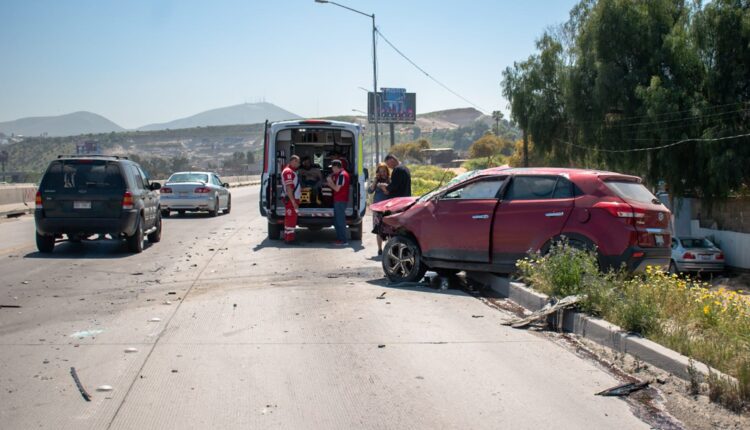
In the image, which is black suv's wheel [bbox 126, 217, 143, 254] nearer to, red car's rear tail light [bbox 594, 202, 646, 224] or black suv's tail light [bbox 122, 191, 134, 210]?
black suv's tail light [bbox 122, 191, 134, 210]

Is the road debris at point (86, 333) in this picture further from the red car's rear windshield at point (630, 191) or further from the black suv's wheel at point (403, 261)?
the red car's rear windshield at point (630, 191)

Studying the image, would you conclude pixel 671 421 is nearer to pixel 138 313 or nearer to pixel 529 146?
pixel 138 313

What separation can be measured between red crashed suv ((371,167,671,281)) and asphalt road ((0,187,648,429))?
62 centimetres

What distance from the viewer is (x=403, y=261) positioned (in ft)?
37.1

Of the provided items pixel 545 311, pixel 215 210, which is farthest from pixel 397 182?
pixel 215 210

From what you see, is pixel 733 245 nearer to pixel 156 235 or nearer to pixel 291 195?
pixel 291 195

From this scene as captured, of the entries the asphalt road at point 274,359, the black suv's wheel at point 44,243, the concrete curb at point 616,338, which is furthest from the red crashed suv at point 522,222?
the black suv's wheel at point 44,243

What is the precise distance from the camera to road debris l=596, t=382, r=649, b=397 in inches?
229

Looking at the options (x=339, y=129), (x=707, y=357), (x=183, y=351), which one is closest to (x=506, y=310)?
(x=707, y=357)

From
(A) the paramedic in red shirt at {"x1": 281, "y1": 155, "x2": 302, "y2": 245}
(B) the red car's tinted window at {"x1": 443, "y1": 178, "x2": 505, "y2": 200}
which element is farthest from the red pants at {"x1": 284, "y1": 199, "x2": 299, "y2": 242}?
(B) the red car's tinted window at {"x1": 443, "y1": 178, "x2": 505, "y2": 200}

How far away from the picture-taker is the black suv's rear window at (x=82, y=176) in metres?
14.4

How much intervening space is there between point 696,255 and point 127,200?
70.0ft

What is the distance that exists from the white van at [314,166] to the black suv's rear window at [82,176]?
334 centimetres

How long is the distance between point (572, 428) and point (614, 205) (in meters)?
4.92
